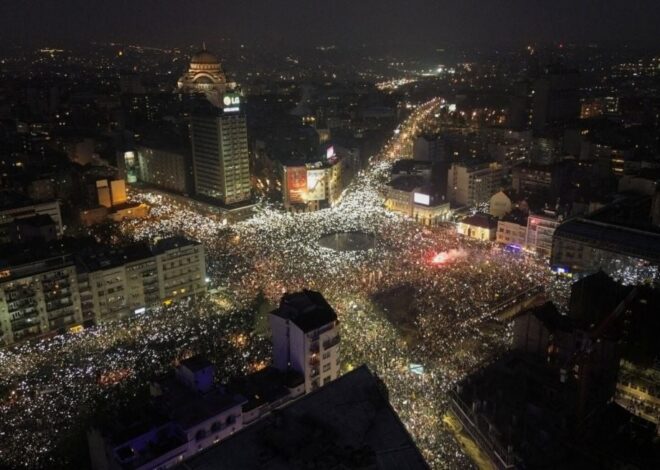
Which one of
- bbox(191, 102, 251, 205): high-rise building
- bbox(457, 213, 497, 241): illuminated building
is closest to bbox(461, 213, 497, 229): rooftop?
bbox(457, 213, 497, 241): illuminated building

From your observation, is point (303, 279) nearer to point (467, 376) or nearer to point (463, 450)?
point (467, 376)

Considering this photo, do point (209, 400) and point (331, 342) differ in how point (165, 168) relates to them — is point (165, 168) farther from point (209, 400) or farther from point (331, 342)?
point (209, 400)

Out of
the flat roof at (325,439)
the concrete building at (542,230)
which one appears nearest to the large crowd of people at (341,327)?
the concrete building at (542,230)

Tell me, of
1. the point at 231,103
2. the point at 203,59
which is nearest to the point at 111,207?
the point at 231,103

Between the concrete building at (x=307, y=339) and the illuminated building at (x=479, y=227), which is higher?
the concrete building at (x=307, y=339)

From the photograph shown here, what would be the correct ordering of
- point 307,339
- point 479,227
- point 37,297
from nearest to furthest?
point 307,339 → point 37,297 → point 479,227

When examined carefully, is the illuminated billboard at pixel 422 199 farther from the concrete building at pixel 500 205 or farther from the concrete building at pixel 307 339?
the concrete building at pixel 307 339

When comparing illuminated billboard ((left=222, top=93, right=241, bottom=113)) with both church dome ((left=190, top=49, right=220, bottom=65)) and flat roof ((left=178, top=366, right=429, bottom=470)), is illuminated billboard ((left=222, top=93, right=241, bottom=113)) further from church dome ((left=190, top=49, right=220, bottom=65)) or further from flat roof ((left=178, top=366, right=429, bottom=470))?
flat roof ((left=178, top=366, right=429, bottom=470))

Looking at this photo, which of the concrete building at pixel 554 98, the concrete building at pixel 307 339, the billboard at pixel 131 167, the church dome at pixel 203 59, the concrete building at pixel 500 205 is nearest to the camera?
the concrete building at pixel 307 339
